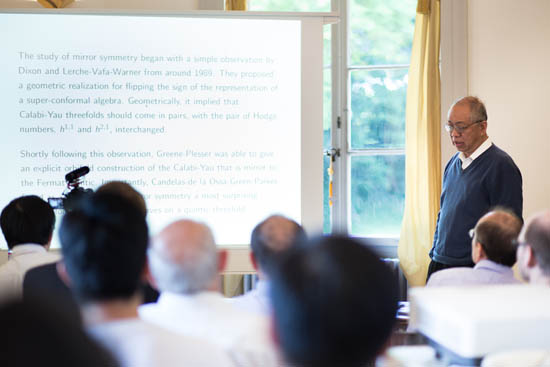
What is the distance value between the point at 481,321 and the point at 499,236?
104 centimetres

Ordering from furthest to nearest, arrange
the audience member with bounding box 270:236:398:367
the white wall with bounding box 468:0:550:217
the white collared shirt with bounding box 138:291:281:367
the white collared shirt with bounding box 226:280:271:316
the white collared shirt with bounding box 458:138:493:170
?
the white wall with bounding box 468:0:550:217, the white collared shirt with bounding box 458:138:493:170, the white collared shirt with bounding box 226:280:271:316, the white collared shirt with bounding box 138:291:281:367, the audience member with bounding box 270:236:398:367

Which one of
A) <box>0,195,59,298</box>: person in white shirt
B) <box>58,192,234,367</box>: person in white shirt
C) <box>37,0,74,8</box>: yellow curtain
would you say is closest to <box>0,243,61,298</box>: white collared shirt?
<box>0,195,59,298</box>: person in white shirt

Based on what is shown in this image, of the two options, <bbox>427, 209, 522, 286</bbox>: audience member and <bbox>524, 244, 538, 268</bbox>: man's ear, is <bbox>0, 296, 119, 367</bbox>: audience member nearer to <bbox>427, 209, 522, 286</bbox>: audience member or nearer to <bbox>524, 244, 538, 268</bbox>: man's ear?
<bbox>524, 244, 538, 268</bbox>: man's ear

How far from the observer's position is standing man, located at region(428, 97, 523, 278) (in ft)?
10.3

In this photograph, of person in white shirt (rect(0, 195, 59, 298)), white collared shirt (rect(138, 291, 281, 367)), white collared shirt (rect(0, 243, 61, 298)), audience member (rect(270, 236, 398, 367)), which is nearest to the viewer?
audience member (rect(270, 236, 398, 367))

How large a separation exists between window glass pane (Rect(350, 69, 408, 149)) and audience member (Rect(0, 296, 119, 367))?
4285 millimetres

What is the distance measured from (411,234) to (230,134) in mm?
1371

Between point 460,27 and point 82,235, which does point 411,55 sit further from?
point 82,235

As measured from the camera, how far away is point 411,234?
4.35 m

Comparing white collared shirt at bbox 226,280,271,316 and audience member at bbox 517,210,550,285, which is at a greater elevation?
audience member at bbox 517,210,550,285

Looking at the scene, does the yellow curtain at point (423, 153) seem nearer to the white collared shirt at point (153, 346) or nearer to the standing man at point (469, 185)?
the standing man at point (469, 185)

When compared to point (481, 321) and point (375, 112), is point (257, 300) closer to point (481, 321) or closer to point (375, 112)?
point (481, 321)

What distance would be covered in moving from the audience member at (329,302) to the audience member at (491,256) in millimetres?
1331

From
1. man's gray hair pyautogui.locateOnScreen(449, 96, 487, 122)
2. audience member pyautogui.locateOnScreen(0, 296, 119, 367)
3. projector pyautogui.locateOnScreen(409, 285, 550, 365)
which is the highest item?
man's gray hair pyautogui.locateOnScreen(449, 96, 487, 122)
